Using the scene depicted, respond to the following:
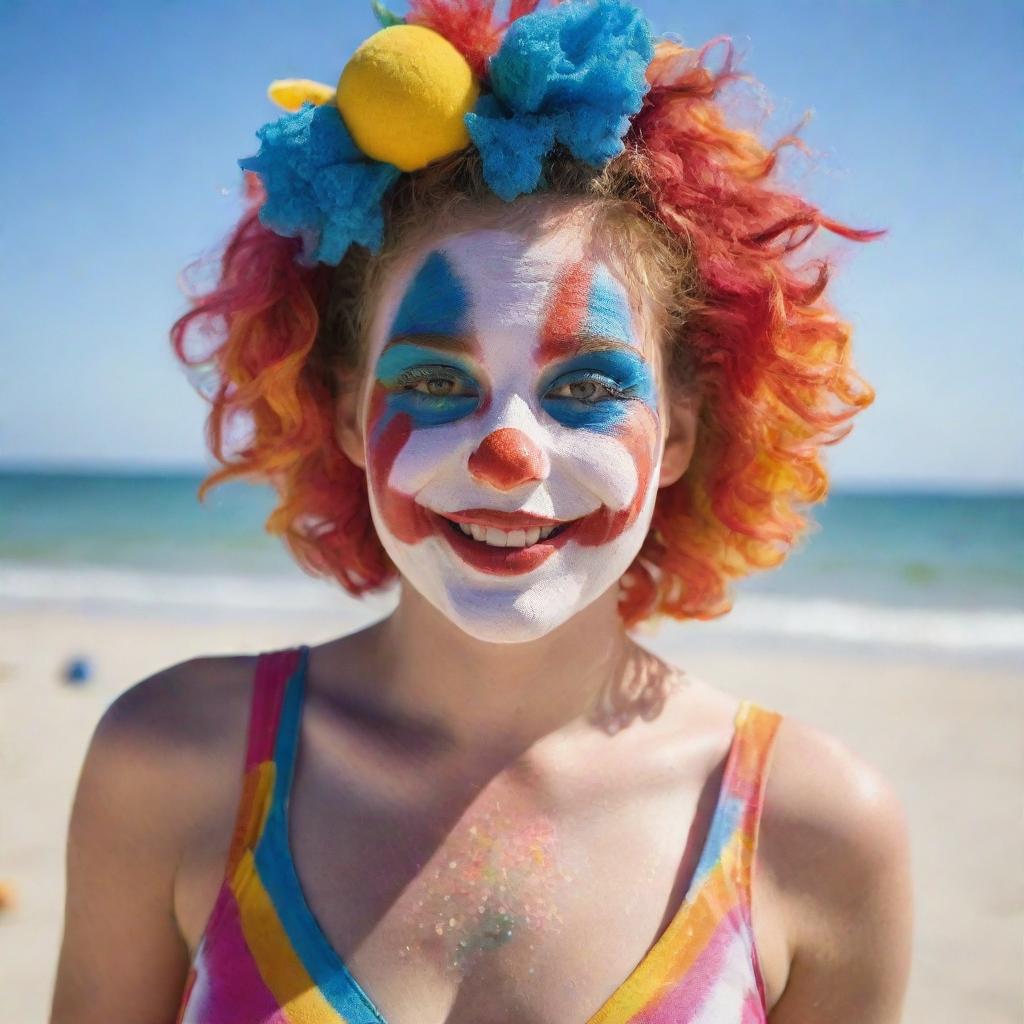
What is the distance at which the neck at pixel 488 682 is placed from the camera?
6.16ft

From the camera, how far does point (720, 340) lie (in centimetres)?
195

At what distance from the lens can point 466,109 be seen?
1.68 meters

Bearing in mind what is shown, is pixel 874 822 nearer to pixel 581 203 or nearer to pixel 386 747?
pixel 386 747

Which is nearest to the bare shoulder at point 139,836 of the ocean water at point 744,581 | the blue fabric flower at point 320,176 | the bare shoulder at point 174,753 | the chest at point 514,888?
the bare shoulder at point 174,753

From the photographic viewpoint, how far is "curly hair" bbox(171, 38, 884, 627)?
1.79 metres

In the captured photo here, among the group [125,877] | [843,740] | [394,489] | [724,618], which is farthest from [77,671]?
[394,489]

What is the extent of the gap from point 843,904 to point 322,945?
904 mm

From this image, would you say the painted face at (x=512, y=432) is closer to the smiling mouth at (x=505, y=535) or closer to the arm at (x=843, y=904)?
the smiling mouth at (x=505, y=535)

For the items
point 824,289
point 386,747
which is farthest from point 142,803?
point 824,289

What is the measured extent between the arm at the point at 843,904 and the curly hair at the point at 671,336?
654 mm

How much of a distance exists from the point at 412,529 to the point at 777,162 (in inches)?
39.8

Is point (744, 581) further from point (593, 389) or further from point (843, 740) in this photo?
point (593, 389)

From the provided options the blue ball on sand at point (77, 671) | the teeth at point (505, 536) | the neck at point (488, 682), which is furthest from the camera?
the blue ball on sand at point (77, 671)

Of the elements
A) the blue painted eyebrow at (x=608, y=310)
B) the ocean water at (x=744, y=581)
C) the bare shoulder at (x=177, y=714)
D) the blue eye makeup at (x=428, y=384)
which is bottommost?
the ocean water at (x=744, y=581)
